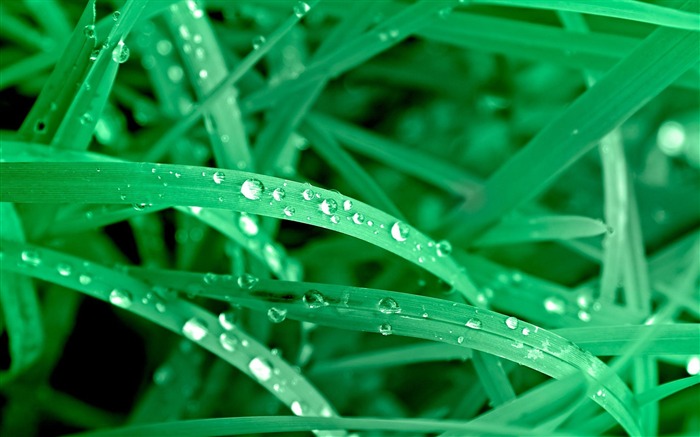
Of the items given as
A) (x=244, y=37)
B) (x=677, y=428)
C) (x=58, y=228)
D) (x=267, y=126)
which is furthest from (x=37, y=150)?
(x=677, y=428)

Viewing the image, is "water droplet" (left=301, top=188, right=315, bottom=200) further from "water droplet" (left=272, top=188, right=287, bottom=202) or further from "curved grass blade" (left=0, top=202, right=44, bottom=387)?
"curved grass blade" (left=0, top=202, right=44, bottom=387)

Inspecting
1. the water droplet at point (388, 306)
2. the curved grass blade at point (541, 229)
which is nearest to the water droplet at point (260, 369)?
the water droplet at point (388, 306)

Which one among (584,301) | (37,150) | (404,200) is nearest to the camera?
(37,150)

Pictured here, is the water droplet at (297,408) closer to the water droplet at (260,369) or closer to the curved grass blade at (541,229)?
the water droplet at (260,369)

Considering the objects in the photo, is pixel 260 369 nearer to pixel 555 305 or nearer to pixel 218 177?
pixel 218 177

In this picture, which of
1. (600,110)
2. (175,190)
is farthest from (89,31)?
(600,110)

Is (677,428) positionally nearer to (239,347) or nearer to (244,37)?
(239,347)
